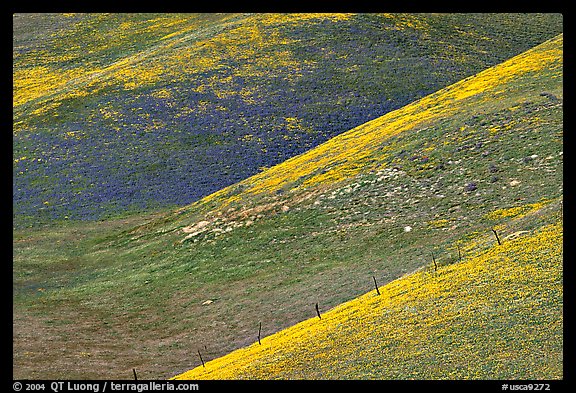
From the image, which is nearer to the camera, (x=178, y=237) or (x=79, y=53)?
(x=178, y=237)

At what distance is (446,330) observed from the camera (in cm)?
2688

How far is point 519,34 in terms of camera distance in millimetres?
96812

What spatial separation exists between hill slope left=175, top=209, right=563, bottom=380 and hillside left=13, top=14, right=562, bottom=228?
30840mm

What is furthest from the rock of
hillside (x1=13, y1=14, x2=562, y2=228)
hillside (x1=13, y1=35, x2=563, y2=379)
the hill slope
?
→ the hill slope

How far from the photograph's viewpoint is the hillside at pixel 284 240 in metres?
36.4

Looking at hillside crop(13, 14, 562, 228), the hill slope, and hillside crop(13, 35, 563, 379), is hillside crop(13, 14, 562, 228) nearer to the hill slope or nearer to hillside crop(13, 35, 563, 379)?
hillside crop(13, 35, 563, 379)

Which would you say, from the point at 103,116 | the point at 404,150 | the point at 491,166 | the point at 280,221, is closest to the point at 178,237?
the point at 280,221

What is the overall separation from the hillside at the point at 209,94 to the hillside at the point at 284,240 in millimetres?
6055

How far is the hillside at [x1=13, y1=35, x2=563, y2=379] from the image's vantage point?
36.4m

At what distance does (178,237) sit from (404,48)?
4543 centimetres

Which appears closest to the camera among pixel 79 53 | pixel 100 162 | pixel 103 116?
pixel 100 162

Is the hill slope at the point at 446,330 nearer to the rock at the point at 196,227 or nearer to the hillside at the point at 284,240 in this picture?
the hillside at the point at 284,240

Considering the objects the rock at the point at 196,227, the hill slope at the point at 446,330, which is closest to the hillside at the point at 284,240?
the rock at the point at 196,227
